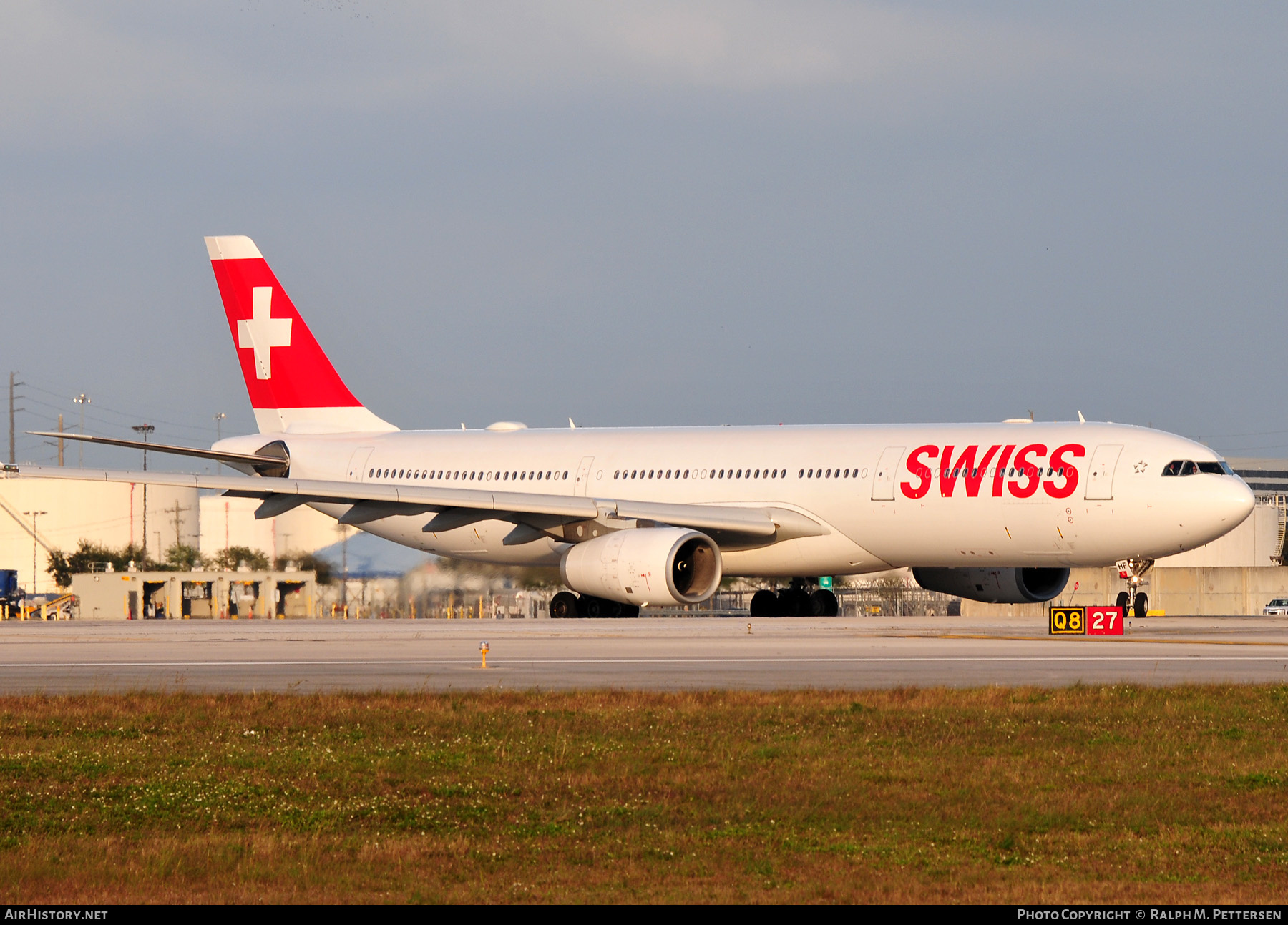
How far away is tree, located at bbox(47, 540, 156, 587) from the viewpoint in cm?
8319

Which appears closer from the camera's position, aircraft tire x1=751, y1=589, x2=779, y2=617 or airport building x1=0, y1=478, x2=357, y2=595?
aircraft tire x1=751, y1=589, x2=779, y2=617

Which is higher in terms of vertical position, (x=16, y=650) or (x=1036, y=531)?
(x=1036, y=531)

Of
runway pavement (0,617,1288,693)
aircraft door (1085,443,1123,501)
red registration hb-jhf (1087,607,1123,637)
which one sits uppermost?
aircraft door (1085,443,1123,501)

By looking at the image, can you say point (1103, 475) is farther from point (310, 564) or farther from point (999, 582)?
point (310, 564)

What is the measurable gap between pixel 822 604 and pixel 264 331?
16982mm

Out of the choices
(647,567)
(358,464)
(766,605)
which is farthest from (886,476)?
(358,464)

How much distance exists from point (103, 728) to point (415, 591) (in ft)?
93.1

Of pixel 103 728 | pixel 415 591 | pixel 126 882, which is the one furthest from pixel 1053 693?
pixel 415 591

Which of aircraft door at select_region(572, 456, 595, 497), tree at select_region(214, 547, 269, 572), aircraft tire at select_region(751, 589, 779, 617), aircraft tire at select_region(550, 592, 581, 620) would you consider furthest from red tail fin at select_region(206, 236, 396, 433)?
tree at select_region(214, 547, 269, 572)

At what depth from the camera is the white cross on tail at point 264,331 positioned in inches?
1778

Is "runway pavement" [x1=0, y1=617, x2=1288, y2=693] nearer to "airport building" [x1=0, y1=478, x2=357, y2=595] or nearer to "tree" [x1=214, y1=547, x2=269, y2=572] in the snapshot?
"tree" [x1=214, y1=547, x2=269, y2=572]

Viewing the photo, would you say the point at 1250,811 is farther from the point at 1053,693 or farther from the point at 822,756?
the point at 1053,693

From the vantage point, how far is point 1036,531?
110 feet

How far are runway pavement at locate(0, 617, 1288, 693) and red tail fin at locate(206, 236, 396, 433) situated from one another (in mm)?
11618
